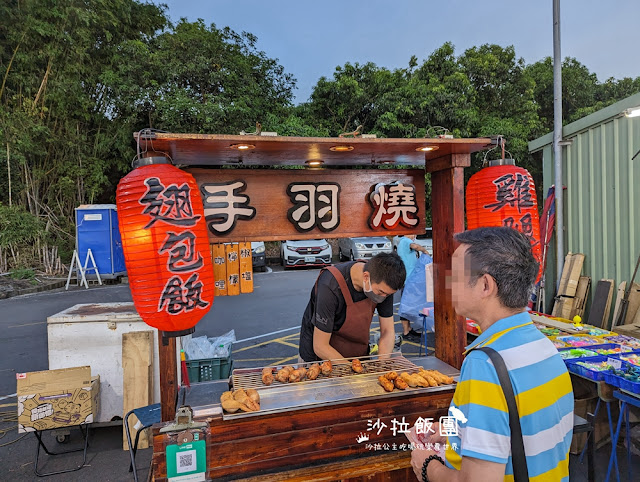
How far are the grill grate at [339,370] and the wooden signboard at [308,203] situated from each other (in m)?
1.17

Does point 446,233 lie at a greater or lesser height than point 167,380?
greater

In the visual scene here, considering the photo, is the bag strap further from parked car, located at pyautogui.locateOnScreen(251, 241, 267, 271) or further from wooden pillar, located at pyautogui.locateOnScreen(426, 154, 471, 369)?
parked car, located at pyautogui.locateOnScreen(251, 241, 267, 271)

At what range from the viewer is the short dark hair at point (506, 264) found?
1.41m

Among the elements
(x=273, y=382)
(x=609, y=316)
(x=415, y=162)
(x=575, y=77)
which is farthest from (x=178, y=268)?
(x=575, y=77)

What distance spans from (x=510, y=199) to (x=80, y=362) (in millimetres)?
5167

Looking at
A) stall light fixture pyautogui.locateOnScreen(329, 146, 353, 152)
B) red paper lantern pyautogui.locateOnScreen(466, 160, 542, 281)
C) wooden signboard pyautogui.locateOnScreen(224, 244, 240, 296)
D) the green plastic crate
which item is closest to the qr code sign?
stall light fixture pyautogui.locateOnScreen(329, 146, 353, 152)

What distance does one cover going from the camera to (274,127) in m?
16.9

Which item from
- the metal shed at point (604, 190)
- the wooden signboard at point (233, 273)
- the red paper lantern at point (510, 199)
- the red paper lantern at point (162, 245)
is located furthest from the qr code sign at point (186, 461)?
the wooden signboard at point (233, 273)

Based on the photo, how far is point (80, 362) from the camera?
4836mm

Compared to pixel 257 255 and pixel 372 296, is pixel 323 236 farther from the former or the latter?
pixel 257 255

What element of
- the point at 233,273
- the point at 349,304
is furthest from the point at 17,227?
the point at 349,304

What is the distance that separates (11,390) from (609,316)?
9.69 m

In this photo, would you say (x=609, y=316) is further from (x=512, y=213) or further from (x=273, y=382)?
(x=273, y=382)

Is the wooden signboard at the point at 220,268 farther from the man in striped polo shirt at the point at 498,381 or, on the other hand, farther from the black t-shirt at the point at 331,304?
the man in striped polo shirt at the point at 498,381
